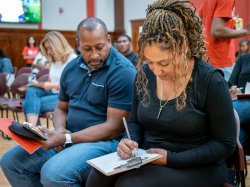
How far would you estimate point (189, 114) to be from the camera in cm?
138

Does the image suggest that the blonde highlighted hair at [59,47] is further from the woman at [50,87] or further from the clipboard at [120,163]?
the clipboard at [120,163]

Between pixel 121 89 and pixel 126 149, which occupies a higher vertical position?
pixel 121 89

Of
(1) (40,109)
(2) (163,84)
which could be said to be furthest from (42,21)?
(2) (163,84)

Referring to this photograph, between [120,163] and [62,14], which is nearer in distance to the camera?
[120,163]

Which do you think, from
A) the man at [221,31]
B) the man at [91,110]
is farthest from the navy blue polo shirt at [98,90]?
the man at [221,31]

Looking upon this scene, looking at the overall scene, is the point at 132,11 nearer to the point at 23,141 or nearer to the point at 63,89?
the point at 63,89

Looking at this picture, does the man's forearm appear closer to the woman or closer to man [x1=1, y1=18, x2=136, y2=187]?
man [x1=1, y1=18, x2=136, y2=187]

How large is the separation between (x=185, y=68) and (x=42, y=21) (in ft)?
32.7

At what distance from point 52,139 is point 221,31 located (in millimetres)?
1395

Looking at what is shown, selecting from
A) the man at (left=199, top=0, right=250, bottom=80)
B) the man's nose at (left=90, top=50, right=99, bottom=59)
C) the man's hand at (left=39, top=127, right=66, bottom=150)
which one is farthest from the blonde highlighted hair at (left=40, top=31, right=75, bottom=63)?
the man's hand at (left=39, top=127, right=66, bottom=150)

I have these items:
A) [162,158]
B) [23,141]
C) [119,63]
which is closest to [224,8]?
[119,63]

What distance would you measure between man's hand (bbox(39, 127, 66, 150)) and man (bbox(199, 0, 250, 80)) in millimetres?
1185

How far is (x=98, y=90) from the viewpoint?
6.21 ft

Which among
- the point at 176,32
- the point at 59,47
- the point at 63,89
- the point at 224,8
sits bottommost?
the point at 63,89
